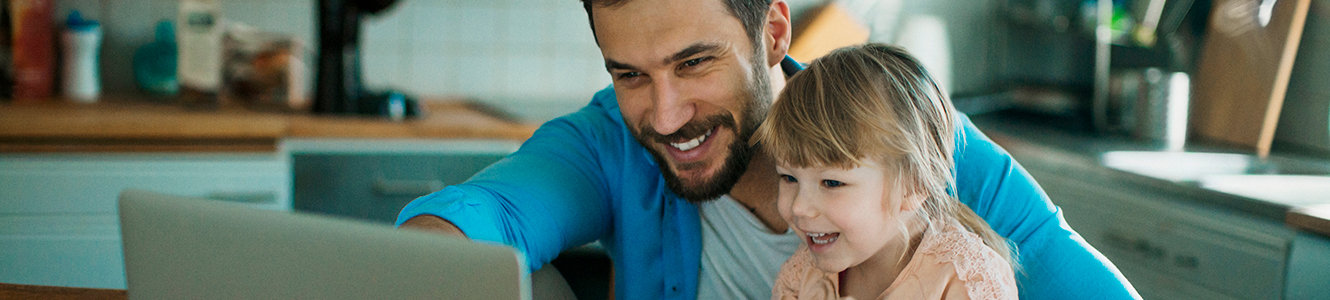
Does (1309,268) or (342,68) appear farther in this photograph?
(342,68)

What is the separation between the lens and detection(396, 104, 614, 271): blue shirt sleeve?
89cm

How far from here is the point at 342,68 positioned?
84.0 inches

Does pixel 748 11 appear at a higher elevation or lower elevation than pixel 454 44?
higher

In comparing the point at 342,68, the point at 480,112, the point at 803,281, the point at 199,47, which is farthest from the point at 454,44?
the point at 803,281

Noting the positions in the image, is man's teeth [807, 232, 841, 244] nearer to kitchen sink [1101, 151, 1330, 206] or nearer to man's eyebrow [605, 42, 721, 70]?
man's eyebrow [605, 42, 721, 70]

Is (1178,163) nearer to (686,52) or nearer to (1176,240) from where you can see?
(1176,240)

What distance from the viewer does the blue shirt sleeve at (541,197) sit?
0.89 meters

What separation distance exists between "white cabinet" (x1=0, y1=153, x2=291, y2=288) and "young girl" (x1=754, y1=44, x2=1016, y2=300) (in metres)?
1.34

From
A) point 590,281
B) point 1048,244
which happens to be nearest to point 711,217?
point 590,281

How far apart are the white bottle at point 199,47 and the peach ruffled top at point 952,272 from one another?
1895 millimetres

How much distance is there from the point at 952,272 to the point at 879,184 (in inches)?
4.5

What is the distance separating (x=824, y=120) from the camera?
Result: 93cm

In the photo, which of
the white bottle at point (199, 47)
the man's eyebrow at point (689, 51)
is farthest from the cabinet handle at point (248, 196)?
the man's eyebrow at point (689, 51)

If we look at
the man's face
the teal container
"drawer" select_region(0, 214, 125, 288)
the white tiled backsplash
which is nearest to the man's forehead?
the man's face
